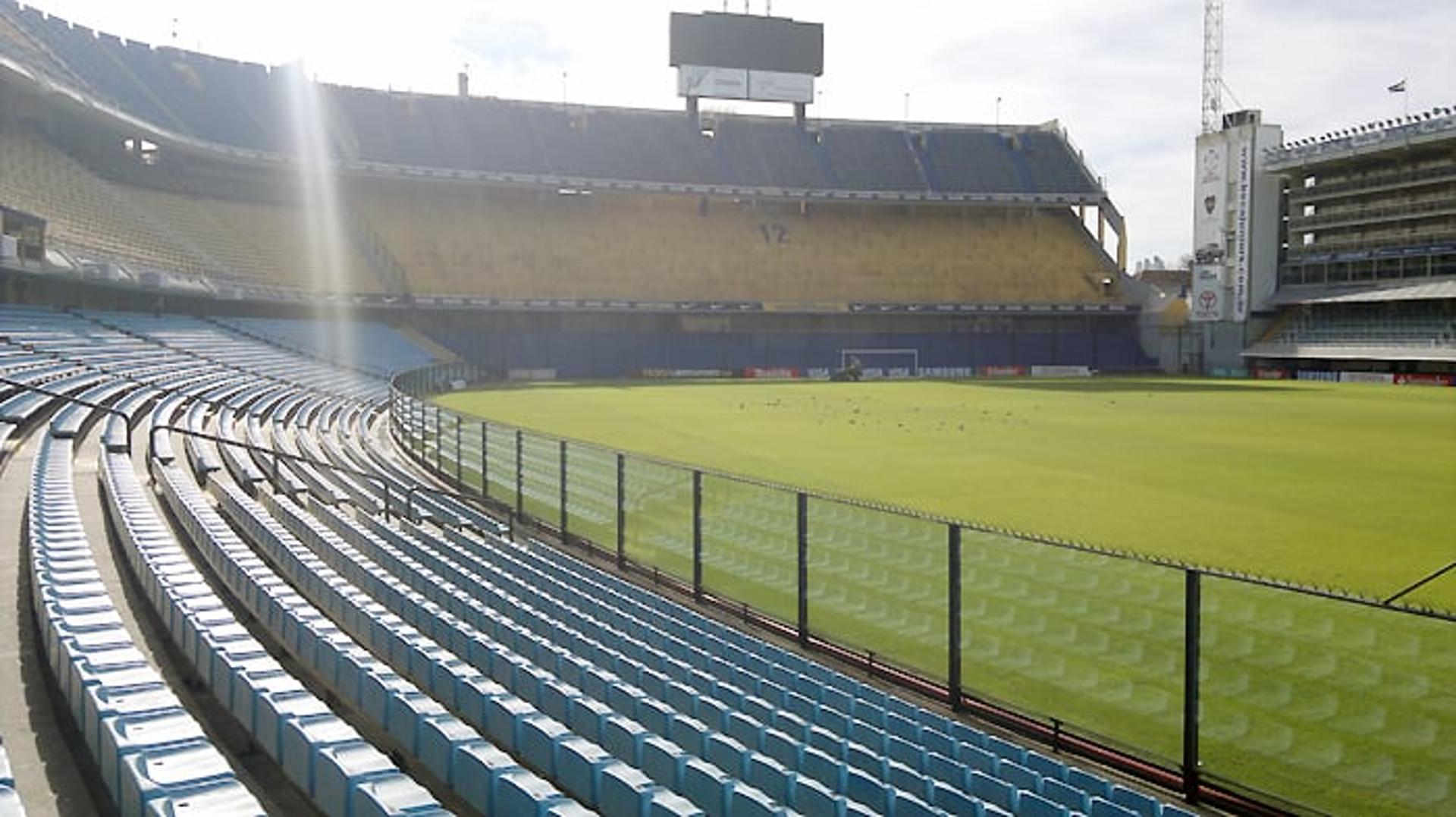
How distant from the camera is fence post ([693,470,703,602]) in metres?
10.6

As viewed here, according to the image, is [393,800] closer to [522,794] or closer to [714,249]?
[522,794]

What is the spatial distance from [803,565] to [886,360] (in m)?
57.3

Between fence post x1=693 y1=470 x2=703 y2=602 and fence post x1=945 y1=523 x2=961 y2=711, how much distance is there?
3.24 m

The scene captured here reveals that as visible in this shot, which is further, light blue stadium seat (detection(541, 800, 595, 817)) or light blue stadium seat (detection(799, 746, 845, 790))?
light blue stadium seat (detection(799, 746, 845, 790))

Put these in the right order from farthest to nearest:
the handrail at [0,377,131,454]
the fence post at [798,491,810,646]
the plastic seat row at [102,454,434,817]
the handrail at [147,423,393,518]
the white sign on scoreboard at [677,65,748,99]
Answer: the white sign on scoreboard at [677,65,748,99] < the handrail at [0,377,131,454] < the handrail at [147,423,393,518] < the fence post at [798,491,810,646] < the plastic seat row at [102,454,434,817]

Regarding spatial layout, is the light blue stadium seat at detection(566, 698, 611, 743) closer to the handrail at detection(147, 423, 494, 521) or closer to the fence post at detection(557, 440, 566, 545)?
the handrail at detection(147, 423, 494, 521)

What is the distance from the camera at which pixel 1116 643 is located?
24.3 feet

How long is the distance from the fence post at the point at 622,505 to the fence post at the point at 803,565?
9.67 feet

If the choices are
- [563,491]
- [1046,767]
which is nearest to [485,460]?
[563,491]

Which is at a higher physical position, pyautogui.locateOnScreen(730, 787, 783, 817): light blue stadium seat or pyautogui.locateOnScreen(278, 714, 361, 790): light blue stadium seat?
pyautogui.locateOnScreen(278, 714, 361, 790): light blue stadium seat

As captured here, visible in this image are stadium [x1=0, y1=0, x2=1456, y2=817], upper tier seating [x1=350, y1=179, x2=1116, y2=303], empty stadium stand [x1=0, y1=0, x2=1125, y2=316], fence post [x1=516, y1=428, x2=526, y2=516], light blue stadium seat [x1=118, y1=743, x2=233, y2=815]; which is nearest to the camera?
light blue stadium seat [x1=118, y1=743, x2=233, y2=815]

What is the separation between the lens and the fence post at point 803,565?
365 inches

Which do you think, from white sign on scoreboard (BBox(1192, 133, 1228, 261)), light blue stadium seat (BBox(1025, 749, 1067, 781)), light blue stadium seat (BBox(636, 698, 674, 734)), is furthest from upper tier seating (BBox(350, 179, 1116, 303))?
light blue stadium seat (BBox(1025, 749, 1067, 781))

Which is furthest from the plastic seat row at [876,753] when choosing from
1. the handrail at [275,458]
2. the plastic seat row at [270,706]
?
the handrail at [275,458]
